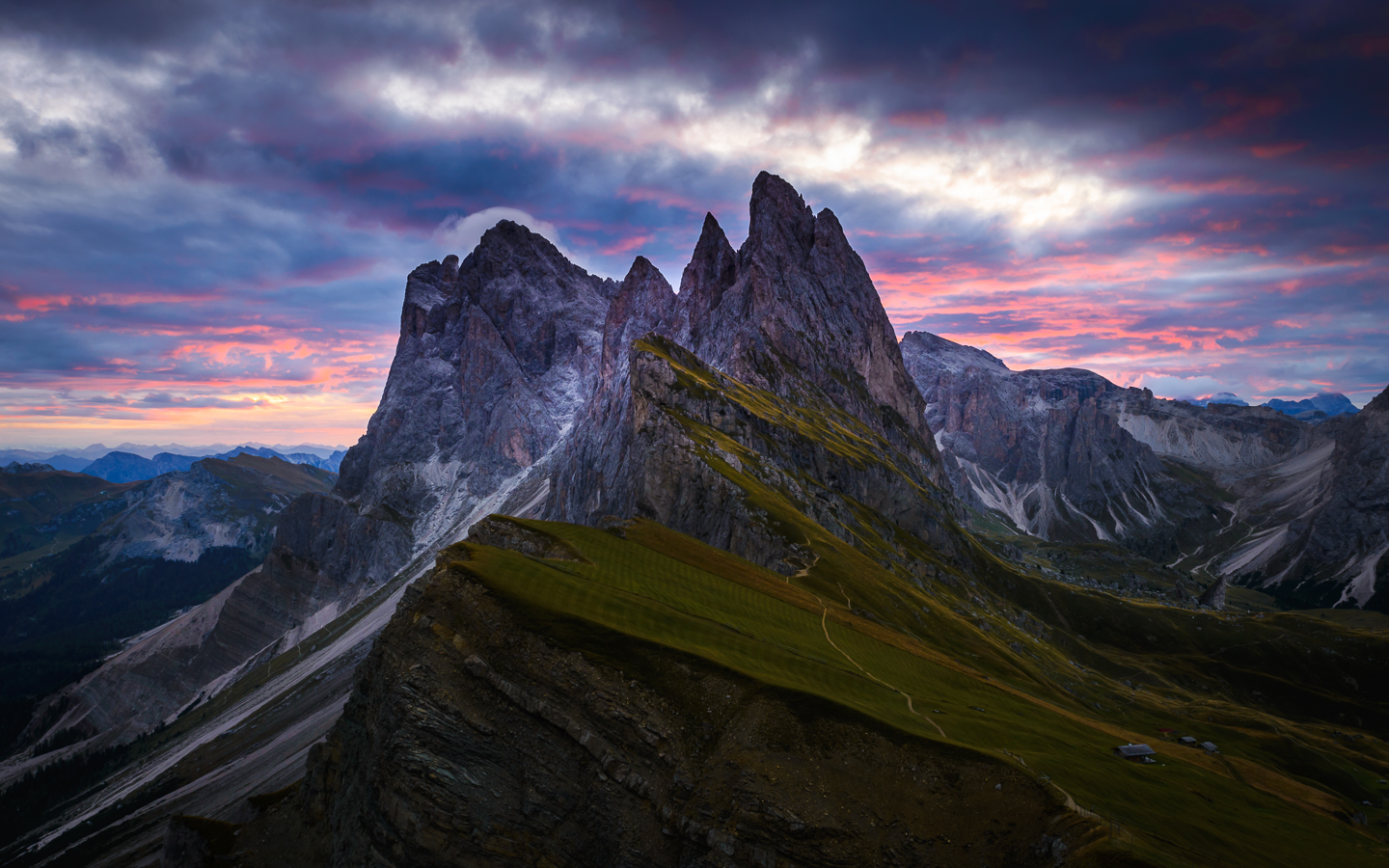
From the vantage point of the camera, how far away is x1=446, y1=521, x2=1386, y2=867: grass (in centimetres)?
4044

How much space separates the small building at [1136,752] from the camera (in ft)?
179

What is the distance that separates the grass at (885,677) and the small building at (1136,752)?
134 centimetres

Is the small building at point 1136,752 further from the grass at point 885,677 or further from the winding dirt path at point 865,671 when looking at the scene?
the winding dirt path at point 865,671

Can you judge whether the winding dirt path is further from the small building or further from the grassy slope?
the small building

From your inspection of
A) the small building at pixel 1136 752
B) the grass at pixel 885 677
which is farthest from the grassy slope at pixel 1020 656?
the small building at pixel 1136 752

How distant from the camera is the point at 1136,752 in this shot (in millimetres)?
55000

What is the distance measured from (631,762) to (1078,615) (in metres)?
189

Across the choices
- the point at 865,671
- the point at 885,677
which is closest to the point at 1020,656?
the point at 885,677

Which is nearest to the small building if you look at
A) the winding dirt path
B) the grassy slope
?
the grassy slope

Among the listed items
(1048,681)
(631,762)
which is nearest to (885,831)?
(631,762)

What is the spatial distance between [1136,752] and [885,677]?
73.5 ft

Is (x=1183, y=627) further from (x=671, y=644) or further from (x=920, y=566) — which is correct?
(x=671, y=644)

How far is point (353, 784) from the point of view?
46.7m

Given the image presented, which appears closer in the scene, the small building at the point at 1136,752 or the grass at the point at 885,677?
the grass at the point at 885,677
